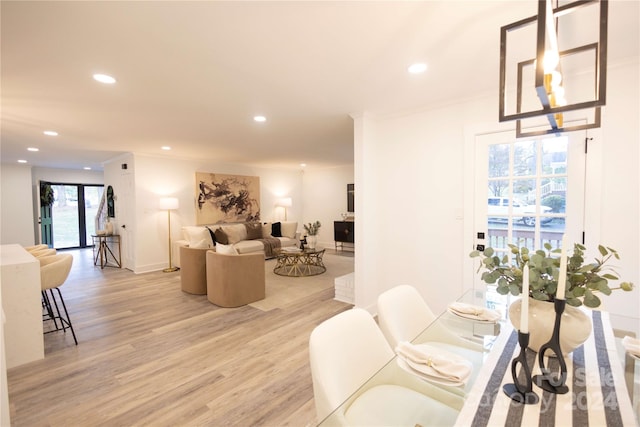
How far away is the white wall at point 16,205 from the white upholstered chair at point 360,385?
376 inches

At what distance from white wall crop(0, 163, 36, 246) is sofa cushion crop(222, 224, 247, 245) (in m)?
5.24

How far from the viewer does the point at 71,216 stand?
8.96 m

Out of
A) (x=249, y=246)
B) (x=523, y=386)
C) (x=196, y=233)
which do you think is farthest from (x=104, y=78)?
(x=249, y=246)


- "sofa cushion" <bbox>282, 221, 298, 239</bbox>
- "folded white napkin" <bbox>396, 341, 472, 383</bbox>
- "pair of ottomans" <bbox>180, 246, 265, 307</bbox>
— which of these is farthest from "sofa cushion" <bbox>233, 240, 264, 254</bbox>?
"folded white napkin" <bbox>396, 341, 472, 383</bbox>

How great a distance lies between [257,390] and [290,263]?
12.4 ft

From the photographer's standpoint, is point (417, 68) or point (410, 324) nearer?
point (410, 324)

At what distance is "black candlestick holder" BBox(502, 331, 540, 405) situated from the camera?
94 centimetres

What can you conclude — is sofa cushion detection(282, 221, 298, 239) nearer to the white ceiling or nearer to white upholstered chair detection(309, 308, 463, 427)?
the white ceiling

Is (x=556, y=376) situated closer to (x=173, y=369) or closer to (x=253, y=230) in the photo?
(x=173, y=369)

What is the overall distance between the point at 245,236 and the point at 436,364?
6.31m

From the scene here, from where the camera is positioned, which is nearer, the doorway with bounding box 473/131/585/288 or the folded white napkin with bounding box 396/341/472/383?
the folded white napkin with bounding box 396/341/472/383

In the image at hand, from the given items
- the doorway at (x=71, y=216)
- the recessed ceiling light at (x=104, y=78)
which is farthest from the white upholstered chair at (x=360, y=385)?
the doorway at (x=71, y=216)

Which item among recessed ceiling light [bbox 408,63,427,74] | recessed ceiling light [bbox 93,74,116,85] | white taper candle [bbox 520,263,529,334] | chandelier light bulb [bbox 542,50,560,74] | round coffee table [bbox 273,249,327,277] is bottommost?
round coffee table [bbox 273,249,327,277]

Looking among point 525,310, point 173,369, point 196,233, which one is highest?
point 525,310
